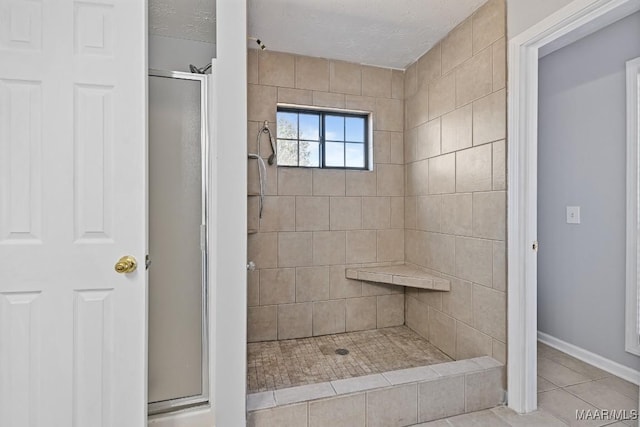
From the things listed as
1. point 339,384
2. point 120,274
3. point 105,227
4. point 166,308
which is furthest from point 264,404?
point 105,227

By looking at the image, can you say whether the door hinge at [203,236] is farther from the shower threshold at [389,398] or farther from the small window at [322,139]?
the small window at [322,139]

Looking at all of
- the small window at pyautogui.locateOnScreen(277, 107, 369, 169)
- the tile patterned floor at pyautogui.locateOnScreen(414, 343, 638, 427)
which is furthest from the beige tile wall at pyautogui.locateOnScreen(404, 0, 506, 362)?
the small window at pyautogui.locateOnScreen(277, 107, 369, 169)

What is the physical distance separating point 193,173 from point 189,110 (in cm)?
34

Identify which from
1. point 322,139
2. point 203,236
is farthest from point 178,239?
point 322,139

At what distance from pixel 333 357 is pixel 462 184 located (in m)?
1.58

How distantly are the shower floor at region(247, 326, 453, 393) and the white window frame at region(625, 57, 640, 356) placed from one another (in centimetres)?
120

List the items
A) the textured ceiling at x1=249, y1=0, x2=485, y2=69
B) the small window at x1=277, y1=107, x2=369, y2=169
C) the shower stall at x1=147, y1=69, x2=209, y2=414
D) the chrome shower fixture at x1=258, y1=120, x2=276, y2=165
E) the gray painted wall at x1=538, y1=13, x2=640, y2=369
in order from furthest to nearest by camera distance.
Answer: the small window at x1=277, y1=107, x2=369, y2=169 < the chrome shower fixture at x1=258, y1=120, x2=276, y2=165 < the gray painted wall at x1=538, y1=13, x2=640, y2=369 < the textured ceiling at x1=249, y1=0, x2=485, y2=69 < the shower stall at x1=147, y1=69, x2=209, y2=414

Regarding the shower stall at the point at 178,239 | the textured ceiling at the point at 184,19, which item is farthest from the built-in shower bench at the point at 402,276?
the textured ceiling at the point at 184,19

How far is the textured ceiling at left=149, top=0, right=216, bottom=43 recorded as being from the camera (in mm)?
1949

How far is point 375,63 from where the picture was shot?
289 centimetres

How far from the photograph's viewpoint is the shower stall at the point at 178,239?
1.67 metres

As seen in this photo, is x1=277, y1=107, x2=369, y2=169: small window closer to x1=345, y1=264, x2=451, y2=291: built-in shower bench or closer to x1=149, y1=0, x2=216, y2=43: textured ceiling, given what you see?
x1=149, y1=0, x2=216, y2=43: textured ceiling

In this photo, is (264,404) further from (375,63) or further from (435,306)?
(375,63)

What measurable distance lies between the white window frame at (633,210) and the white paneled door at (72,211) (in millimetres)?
2932
